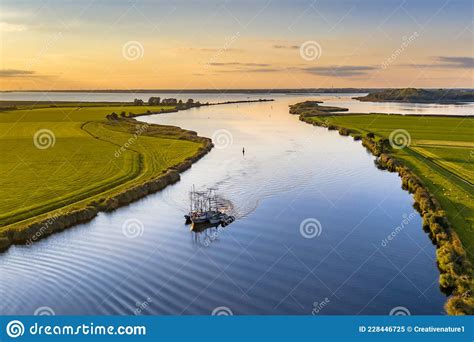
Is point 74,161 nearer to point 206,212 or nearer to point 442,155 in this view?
point 206,212

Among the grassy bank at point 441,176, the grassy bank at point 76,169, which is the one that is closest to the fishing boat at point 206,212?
the grassy bank at point 76,169

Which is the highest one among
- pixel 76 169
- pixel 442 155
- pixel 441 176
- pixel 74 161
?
pixel 442 155

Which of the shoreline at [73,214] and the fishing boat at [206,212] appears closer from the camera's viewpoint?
the shoreline at [73,214]

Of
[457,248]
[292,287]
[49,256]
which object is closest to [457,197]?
[457,248]

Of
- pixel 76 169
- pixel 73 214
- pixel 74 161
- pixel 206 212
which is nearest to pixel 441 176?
pixel 206 212

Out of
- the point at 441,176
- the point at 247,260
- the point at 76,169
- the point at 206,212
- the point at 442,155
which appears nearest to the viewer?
the point at 247,260

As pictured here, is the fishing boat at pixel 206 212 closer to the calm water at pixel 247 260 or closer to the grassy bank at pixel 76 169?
the calm water at pixel 247 260
